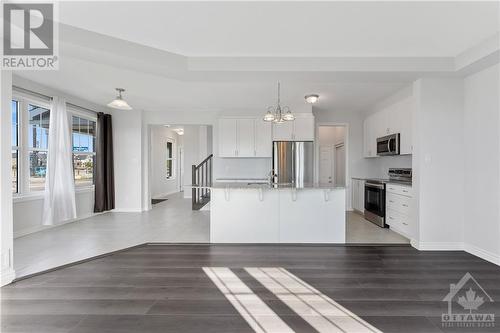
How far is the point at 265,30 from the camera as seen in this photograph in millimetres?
2744

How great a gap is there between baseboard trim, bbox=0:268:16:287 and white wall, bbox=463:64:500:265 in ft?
17.9

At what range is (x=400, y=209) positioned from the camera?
4391 millimetres

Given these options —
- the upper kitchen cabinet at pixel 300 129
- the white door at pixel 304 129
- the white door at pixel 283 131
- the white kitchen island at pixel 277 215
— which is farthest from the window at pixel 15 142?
the white door at pixel 304 129

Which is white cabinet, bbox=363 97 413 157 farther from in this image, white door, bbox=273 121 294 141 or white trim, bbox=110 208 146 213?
white trim, bbox=110 208 146 213

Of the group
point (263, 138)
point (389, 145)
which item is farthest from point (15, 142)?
point (389, 145)

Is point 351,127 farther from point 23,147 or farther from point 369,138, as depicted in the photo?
point 23,147

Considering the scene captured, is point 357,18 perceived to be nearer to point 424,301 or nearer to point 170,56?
point 170,56

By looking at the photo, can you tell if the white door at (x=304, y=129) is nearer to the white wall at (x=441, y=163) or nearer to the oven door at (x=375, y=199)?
the oven door at (x=375, y=199)

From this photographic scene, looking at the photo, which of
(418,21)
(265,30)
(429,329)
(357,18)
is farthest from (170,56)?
(429,329)

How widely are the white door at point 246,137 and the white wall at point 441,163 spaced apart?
3.43 m

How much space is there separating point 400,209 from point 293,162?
92.1 inches

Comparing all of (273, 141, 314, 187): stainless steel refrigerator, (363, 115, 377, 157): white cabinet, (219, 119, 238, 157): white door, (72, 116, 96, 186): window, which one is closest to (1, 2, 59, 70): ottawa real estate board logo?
(72, 116, 96, 186): window

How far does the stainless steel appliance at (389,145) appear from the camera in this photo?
16.1 feet

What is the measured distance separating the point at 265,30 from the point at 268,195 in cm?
226
